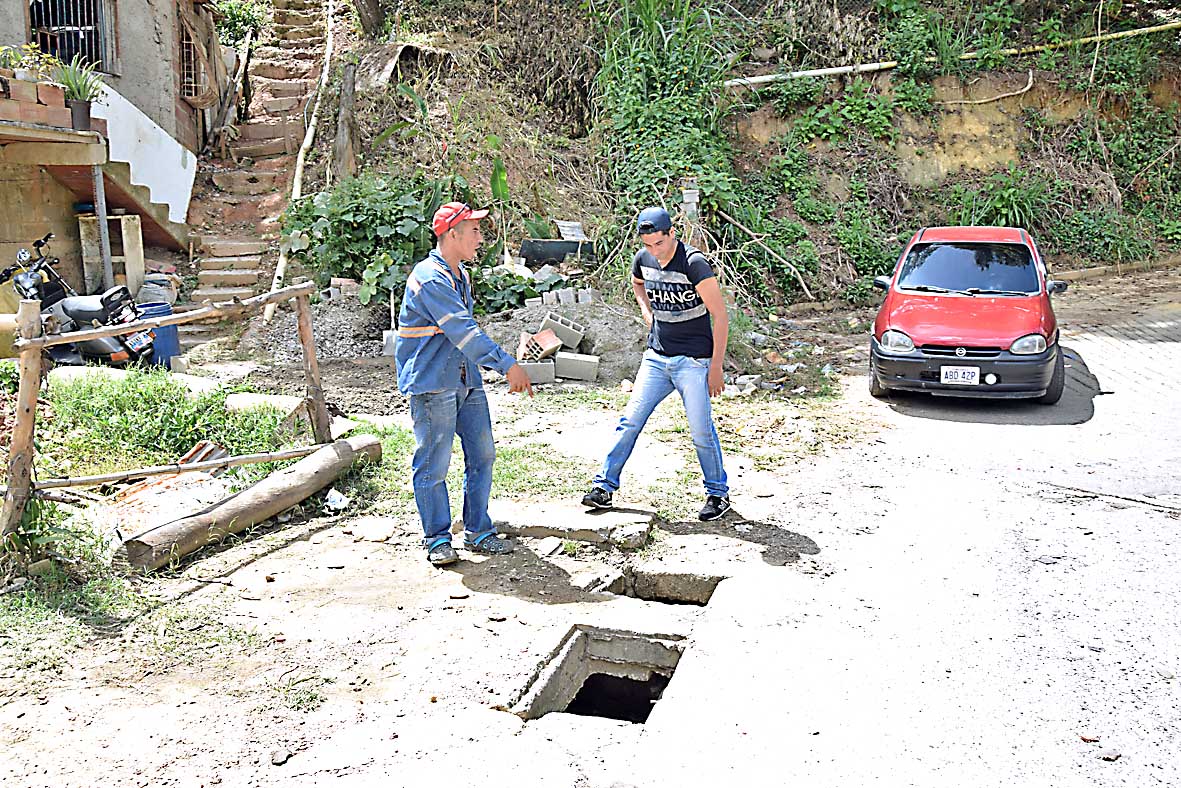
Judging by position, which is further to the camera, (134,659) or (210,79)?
(210,79)

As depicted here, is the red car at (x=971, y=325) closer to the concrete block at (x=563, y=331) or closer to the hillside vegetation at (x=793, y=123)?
the concrete block at (x=563, y=331)

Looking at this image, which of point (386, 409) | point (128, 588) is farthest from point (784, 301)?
point (128, 588)

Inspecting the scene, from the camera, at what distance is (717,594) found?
17.7 ft

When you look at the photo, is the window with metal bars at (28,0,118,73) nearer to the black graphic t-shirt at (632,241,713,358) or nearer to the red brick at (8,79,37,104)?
the red brick at (8,79,37,104)

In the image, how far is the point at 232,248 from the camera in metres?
15.6

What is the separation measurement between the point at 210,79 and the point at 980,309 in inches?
570

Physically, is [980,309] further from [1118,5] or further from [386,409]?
[1118,5]

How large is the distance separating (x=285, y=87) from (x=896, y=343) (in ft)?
48.0

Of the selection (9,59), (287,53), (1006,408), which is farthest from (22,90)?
(1006,408)

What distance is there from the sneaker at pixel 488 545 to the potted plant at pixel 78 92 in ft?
31.8

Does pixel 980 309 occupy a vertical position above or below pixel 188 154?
below

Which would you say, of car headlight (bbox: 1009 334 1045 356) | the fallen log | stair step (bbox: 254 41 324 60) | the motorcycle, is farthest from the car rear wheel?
stair step (bbox: 254 41 324 60)

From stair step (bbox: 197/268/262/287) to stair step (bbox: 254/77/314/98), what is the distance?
601 cm

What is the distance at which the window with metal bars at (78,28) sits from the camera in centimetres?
1520
